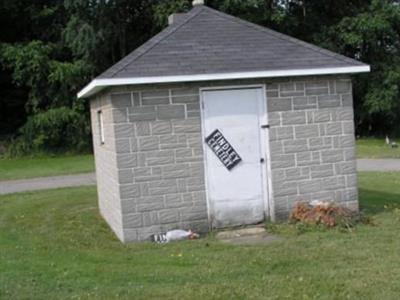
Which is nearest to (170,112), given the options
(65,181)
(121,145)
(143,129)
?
(143,129)

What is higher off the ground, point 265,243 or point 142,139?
point 142,139

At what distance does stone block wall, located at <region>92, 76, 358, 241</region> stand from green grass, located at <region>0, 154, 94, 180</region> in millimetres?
12343

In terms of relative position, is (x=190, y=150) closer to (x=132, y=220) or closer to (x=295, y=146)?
(x=132, y=220)

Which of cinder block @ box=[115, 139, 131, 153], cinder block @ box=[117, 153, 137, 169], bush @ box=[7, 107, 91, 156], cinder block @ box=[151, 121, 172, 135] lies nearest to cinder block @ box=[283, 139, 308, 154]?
cinder block @ box=[151, 121, 172, 135]

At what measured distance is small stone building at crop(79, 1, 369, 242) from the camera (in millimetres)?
9875

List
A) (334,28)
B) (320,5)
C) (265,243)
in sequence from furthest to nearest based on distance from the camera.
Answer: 1. (320,5)
2. (334,28)
3. (265,243)

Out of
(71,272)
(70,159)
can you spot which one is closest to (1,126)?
(70,159)

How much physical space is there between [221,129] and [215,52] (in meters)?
1.27

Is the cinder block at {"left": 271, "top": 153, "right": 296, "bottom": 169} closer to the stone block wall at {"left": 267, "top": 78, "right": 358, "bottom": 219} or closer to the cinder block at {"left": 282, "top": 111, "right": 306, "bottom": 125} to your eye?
the stone block wall at {"left": 267, "top": 78, "right": 358, "bottom": 219}

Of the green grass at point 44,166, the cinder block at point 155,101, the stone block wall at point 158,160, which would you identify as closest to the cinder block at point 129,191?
the stone block wall at point 158,160

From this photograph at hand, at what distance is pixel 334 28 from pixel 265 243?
26305 mm

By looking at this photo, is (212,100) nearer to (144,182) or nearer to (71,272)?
(144,182)

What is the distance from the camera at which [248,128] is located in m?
10.4

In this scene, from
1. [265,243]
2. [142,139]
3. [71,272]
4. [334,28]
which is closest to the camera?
[71,272]
